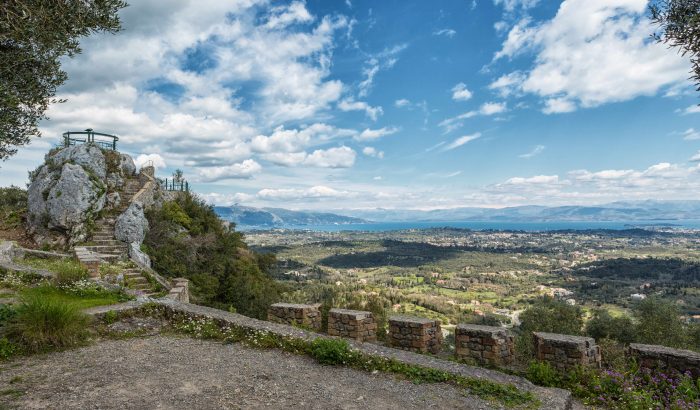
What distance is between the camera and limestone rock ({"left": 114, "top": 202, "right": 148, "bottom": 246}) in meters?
20.3

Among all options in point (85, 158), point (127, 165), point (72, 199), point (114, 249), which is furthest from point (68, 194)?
point (127, 165)

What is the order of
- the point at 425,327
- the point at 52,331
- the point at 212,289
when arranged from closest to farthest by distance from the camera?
the point at 52,331 → the point at 425,327 → the point at 212,289

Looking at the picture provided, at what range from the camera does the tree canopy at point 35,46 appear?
5.56 meters

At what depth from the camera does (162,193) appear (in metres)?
27.0

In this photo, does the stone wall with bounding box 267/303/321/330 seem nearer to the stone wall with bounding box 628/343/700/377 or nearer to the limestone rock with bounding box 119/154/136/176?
the stone wall with bounding box 628/343/700/377

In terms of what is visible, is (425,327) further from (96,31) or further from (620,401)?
(96,31)

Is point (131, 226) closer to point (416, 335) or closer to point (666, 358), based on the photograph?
point (416, 335)

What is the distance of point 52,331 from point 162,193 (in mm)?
21059

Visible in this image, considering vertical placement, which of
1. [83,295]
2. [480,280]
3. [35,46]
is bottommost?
[480,280]

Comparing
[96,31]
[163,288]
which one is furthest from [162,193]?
[96,31]

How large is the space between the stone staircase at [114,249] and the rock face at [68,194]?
2.24ft

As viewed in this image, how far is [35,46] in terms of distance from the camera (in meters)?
6.84

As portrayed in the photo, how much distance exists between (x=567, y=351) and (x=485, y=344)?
157 cm

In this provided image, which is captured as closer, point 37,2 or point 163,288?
point 37,2
